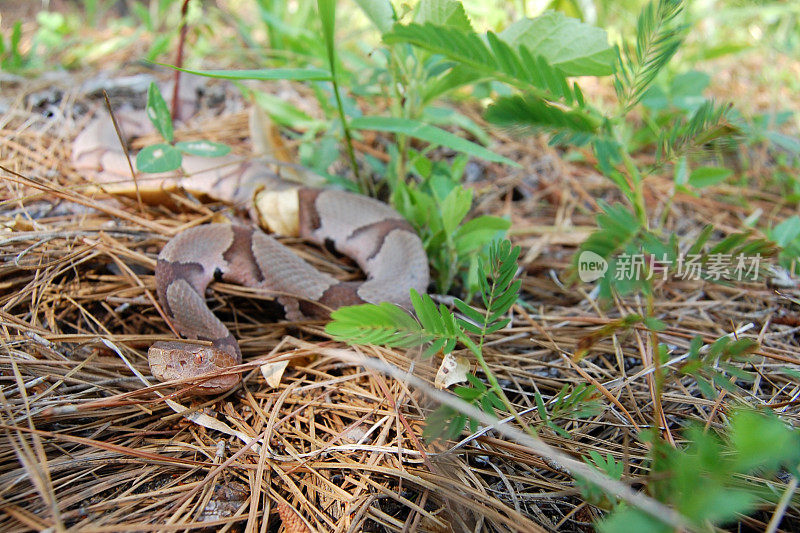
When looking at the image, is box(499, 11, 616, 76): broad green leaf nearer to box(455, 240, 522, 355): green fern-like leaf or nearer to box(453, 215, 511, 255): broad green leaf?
box(453, 215, 511, 255): broad green leaf

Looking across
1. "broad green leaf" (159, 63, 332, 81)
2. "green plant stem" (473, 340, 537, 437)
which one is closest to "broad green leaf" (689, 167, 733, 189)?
"green plant stem" (473, 340, 537, 437)

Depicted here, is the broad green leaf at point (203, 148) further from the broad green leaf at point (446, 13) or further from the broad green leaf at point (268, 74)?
the broad green leaf at point (446, 13)

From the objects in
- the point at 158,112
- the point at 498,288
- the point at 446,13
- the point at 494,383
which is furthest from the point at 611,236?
the point at 158,112

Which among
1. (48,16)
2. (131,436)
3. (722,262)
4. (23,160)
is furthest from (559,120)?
(48,16)

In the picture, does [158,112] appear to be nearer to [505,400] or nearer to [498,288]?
[498,288]

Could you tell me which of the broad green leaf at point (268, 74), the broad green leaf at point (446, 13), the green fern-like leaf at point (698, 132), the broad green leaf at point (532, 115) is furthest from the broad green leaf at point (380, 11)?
the green fern-like leaf at point (698, 132)

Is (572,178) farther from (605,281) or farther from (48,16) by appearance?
(48,16)
